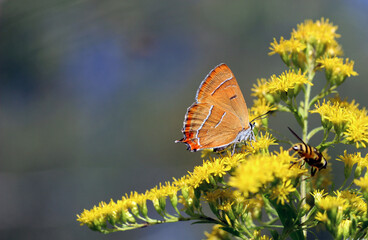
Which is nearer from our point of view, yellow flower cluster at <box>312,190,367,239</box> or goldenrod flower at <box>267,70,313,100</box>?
yellow flower cluster at <box>312,190,367,239</box>

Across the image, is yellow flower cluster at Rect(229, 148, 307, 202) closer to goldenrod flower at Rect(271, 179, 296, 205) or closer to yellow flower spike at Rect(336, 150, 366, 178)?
goldenrod flower at Rect(271, 179, 296, 205)

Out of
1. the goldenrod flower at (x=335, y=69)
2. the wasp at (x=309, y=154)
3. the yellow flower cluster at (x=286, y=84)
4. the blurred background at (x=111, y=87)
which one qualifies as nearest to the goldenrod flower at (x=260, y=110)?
the yellow flower cluster at (x=286, y=84)

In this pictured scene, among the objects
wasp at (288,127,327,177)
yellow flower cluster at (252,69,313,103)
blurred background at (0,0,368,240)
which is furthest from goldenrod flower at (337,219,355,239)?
blurred background at (0,0,368,240)

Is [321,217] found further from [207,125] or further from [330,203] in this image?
[207,125]

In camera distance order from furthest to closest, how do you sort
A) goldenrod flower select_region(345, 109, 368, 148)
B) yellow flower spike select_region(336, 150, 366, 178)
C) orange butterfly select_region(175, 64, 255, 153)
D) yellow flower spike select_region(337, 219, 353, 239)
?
orange butterfly select_region(175, 64, 255, 153) → yellow flower spike select_region(336, 150, 366, 178) → goldenrod flower select_region(345, 109, 368, 148) → yellow flower spike select_region(337, 219, 353, 239)

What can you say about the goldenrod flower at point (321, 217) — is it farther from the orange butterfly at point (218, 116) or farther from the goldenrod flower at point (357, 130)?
the orange butterfly at point (218, 116)

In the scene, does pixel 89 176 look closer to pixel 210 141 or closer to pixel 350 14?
pixel 350 14
